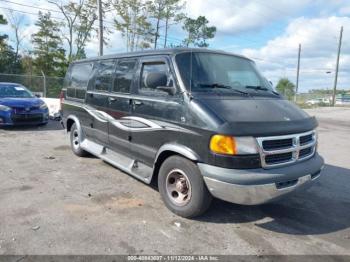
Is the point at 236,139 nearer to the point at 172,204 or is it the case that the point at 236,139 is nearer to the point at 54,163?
the point at 172,204

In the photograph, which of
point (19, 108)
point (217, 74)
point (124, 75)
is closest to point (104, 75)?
point (124, 75)

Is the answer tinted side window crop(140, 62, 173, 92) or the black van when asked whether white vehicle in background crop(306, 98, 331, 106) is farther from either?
tinted side window crop(140, 62, 173, 92)

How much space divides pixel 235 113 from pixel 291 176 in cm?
102

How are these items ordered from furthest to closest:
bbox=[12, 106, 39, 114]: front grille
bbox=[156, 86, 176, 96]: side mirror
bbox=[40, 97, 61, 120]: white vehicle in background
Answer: bbox=[40, 97, 61, 120]: white vehicle in background
bbox=[12, 106, 39, 114]: front grille
bbox=[156, 86, 176, 96]: side mirror

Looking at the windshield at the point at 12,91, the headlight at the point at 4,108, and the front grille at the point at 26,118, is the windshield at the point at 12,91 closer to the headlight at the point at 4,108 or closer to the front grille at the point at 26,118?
the headlight at the point at 4,108

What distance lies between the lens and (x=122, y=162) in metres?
5.42

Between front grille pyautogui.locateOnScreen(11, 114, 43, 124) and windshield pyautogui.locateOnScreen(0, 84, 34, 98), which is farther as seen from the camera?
windshield pyautogui.locateOnScreen(0, 84, 34, 98)

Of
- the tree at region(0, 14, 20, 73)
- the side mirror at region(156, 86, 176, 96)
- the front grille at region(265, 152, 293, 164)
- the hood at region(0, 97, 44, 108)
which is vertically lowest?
the front grille at region(265, 152, 293, 164)

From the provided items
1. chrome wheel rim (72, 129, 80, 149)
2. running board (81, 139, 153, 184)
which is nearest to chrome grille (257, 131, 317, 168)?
running board (81, 139, 153, 184)

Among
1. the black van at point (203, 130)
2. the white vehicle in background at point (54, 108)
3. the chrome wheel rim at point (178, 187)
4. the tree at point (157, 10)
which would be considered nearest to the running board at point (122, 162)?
the black van at point (203, 130)

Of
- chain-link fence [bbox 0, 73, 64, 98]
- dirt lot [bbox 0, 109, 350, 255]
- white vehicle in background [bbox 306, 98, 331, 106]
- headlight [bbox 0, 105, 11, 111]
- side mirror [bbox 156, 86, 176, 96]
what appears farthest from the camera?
white vehicle in background [bbox 306, 98, 331, 106]

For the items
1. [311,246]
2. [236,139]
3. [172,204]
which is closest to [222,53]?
[236,139]

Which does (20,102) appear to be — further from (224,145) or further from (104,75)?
(224,145)

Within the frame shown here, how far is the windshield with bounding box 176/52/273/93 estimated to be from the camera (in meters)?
4.29
